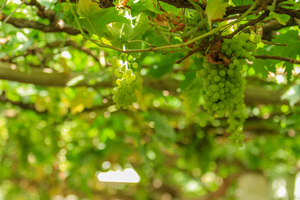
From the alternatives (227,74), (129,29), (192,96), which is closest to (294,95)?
(192,96)

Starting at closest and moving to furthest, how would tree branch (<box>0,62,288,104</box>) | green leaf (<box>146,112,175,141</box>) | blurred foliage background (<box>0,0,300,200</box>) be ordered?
blurred foliage background (<box>0,0,300,200</box>)
tree branch (<box>0,62,288,104</box>)
green leaf (<box>146,112,175,141</box>)

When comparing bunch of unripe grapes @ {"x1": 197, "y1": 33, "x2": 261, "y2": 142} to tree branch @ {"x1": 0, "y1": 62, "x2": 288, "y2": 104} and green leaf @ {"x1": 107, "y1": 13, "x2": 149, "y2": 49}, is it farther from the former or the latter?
tree branch @ {"x1": 0, "y1": 62, "x2": 288, "y2": 104}

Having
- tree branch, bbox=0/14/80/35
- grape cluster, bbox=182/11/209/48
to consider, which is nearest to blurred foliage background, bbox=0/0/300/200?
tree branch, bbox=0/14/80/35

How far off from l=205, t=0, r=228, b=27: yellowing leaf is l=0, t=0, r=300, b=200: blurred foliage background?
0.63 ft

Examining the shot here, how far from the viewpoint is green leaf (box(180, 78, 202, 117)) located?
1226 millimetres

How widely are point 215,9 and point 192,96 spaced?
25.2 inches

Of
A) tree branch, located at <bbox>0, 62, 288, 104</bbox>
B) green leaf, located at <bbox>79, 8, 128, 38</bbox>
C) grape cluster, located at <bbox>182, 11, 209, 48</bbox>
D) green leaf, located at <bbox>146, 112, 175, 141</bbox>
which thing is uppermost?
green leaf, located at <bbox>79, 8, 128, 38</bbox>

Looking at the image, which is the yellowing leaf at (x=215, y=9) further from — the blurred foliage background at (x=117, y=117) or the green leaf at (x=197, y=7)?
the blurred foliage background at (x=117, y=117)

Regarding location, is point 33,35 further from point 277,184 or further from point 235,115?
point 277,184

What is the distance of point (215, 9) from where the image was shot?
615 mm

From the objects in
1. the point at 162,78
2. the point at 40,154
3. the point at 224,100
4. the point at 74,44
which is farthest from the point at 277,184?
the point at 224,100

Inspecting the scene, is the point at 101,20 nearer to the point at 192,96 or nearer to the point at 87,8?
the point at 87,8

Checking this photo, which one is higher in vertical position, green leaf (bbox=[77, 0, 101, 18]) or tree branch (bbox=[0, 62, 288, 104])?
green leaf (bbox=[77, 0, 101, 18])

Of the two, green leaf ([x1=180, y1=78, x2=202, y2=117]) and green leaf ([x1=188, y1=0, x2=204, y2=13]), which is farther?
green leaf ([x1=180, y1=78, x2=202, y2=117])
